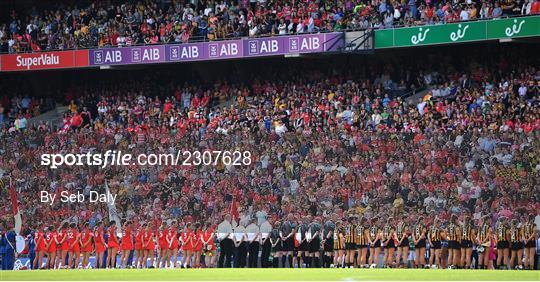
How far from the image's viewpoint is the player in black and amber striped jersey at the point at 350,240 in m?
22.8

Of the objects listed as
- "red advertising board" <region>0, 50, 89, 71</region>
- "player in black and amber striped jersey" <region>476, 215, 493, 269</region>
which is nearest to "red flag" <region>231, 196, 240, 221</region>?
"player in black and amber striped jersey" <region>476, 215, 493, 269</region>

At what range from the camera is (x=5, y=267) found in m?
24.7

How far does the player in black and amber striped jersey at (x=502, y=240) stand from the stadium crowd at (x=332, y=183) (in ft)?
0.07

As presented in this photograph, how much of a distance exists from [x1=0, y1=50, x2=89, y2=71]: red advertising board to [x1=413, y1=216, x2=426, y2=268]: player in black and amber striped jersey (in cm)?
1497

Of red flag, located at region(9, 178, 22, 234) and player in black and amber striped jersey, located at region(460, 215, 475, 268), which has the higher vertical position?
red flag, located at region(9, 178, 22, 234)

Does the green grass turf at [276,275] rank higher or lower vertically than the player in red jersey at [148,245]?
lower

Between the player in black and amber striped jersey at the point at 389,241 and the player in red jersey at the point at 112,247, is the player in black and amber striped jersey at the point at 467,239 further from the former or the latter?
the player in red jersey at the point at 112,247

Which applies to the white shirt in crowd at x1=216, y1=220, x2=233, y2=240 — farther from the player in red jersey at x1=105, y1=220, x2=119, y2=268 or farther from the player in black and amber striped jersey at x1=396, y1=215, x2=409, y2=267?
the player in black and amber striped jersey at x1=396, y1=215, x2=409, y2=267

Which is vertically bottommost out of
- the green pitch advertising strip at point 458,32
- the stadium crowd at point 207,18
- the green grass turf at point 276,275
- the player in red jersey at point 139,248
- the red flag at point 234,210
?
the green grass turf at point 276,275

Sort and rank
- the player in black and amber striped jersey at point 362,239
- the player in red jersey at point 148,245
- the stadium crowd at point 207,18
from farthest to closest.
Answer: the stadium crowd at point 207,18, the player in red jersey at point 148,245, the player in black and amber striped jersey at point 362,239

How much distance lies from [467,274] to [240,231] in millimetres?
5363

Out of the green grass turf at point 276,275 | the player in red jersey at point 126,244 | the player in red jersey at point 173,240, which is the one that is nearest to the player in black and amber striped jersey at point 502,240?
the green grass turf at point 276,275

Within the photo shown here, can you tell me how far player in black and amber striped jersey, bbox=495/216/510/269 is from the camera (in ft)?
70.1

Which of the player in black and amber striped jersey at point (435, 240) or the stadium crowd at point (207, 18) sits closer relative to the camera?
the player in black and amber striped jersey at point (435, 240)
